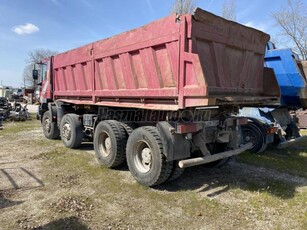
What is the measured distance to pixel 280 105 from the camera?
25.6 feet

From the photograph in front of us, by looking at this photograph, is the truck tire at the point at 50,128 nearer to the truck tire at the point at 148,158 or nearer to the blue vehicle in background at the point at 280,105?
the truck tire at the point at 148,158

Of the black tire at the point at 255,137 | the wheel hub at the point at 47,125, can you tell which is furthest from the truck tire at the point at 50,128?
the black tire at the point at 255,137

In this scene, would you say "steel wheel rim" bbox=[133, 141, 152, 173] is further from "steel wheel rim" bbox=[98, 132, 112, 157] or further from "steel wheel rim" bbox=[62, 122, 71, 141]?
"steel wheel rim" bbox=[62, 122, 71, 141]

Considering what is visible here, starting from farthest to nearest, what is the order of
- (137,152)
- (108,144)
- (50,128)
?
(50,128) < (108,144) < (137,152)

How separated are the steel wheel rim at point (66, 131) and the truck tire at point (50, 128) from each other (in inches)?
47.6

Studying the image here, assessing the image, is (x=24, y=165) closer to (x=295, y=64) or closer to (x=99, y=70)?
(x=99, y=70)

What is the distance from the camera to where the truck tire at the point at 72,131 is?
306 inches

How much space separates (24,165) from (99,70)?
107 inches

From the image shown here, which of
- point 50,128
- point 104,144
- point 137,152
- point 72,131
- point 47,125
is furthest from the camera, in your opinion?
point 47,125

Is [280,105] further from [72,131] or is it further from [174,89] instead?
[72,131]

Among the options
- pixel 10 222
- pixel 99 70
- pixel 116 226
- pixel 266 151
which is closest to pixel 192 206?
pixel 116 226

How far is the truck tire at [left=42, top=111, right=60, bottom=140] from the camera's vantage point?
9.36 m

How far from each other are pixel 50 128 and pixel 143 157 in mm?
5447

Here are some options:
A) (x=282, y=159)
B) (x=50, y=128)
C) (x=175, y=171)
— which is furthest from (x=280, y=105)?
(x=50, y=128)
